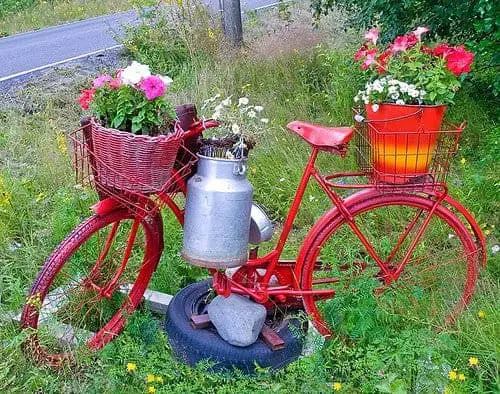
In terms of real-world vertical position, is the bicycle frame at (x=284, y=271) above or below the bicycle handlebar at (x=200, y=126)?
below

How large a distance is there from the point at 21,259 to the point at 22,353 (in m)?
1.08

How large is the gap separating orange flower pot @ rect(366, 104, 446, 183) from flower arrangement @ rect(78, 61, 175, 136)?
39.4 inches

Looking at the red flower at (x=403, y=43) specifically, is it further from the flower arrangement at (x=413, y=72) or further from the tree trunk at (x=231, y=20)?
the tree trunk at (x=231, y=20)

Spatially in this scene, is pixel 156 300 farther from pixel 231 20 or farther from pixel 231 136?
pixel 231 20

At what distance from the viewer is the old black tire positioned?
Answer: 3275 mm

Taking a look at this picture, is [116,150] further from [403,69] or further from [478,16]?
[478,16]

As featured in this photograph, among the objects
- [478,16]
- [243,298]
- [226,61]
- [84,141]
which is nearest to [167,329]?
[243,298]

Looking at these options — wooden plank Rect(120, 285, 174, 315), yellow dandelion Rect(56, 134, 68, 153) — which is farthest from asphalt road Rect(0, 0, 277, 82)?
wooden plank Rect(120, 285, 174, 315)

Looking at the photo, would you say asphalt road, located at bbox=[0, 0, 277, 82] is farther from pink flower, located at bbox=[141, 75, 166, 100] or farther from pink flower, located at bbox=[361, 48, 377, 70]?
pink flower, located at bbox=[141, 75, 166, 100]

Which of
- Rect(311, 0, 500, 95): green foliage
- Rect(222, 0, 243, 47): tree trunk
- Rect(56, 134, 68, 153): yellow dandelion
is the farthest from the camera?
Rect(222, 0, 243, 47): tree trunk

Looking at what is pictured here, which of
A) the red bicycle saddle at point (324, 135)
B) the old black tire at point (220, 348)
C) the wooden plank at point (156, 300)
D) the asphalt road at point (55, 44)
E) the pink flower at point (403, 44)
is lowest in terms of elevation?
the asphalt road at point (55, 44)

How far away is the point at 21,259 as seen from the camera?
417 centimetres

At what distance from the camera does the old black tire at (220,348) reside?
3275 mm

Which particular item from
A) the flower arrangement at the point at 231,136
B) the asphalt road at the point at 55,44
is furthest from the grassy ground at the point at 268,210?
the asphalt road at the point at 55,44
